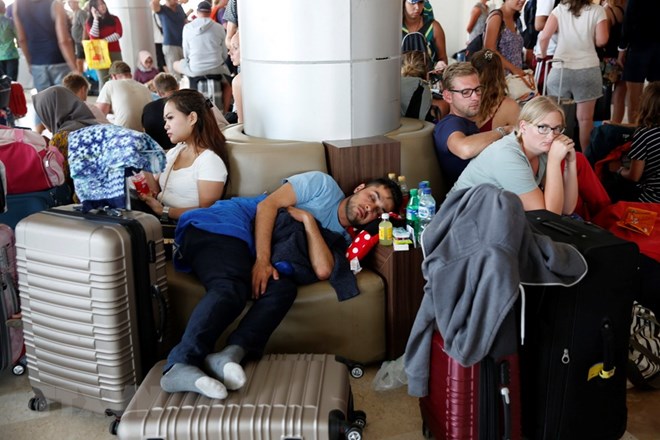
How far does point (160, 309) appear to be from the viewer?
2588mm

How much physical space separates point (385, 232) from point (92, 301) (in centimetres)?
118

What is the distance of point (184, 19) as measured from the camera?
28.7ft

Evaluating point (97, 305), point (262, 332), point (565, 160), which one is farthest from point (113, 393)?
point (565, 160)

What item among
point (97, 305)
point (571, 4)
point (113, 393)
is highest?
point (571, 4)

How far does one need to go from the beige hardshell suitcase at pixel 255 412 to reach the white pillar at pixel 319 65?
1.52 meters

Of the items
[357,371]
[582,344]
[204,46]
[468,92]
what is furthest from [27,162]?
[204,46]

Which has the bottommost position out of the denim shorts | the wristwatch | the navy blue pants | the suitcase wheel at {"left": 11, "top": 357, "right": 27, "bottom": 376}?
the suitcase wheel at {"left": 11, "top": 357, "right": 27, "bottom": 376}

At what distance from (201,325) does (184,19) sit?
7070 mm

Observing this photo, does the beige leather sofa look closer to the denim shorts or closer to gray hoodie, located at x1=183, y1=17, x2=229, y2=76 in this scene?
the denim shorts

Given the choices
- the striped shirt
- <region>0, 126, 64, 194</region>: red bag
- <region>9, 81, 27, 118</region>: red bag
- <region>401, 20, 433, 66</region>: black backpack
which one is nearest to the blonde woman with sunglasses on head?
the striped shirt

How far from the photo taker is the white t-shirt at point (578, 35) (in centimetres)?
529

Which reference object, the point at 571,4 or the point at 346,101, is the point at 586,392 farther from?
the point at 571,4

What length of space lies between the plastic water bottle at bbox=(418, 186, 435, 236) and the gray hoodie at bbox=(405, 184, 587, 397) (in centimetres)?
79

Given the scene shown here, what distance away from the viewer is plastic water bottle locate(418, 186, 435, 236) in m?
2.94
